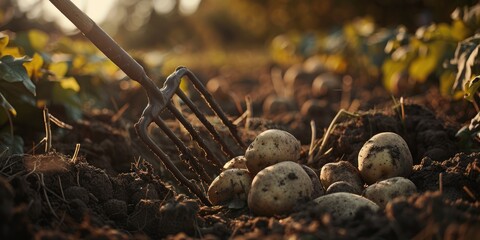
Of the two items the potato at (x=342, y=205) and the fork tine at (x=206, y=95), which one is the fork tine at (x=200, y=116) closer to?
the fork tine at (x=206, y=95)

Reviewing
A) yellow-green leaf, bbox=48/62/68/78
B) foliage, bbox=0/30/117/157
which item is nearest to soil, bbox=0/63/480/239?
foliage, bbox=0/30/117/157

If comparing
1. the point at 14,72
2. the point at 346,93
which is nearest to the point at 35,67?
the point at 14,72

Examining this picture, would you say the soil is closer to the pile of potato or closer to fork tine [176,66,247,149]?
the pile of potato

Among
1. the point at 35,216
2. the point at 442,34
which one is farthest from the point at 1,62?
the point at 442,34

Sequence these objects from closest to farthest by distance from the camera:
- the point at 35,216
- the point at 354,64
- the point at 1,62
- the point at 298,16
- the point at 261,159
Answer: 1. the point at 35,216
2. the point at 261,159
3. the point at 1,62
4. the point at 354,64
5. the point at 298,16

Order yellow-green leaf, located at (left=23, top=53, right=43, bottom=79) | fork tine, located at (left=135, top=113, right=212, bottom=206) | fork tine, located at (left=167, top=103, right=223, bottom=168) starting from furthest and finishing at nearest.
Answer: yellow-green leaf, located at (left=23, top=53, right=43, bottom=79) → fork tine, located at (left=167, top=103, right=223, bottom=168) → fork tine, located at (left=135, top=113, right=212, bottom=206)

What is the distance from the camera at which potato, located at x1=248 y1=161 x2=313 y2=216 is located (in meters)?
2.69

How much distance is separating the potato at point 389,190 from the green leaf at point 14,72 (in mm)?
2212

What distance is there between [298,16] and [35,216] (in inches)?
523

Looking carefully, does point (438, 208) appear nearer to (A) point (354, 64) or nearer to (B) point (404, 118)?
(B) point (404, 118)

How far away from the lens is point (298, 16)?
595 inches

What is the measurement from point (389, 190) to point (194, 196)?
1214 millimetres

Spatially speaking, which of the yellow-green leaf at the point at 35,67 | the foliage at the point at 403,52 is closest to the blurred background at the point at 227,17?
the foliage at the point at 403,52

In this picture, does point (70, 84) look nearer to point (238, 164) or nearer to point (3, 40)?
point (3, 40)
